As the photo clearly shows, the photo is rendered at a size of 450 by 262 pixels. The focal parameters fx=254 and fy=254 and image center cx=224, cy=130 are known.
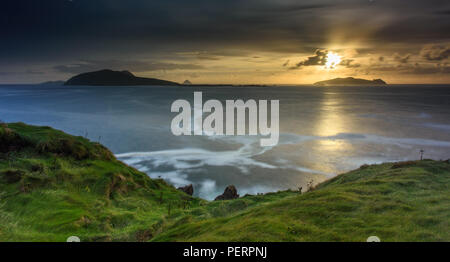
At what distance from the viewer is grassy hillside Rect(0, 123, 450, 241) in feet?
26.4

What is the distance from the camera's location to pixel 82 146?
21797mm

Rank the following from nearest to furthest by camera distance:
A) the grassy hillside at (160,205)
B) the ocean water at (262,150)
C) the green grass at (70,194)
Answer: the grassy hillside at (160,205) < the green grass at (70,194) < the ocean water at (262,150)

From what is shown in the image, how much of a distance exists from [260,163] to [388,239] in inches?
1432

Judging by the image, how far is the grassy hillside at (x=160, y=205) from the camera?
8039 mm

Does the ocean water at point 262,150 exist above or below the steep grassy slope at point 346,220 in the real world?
below

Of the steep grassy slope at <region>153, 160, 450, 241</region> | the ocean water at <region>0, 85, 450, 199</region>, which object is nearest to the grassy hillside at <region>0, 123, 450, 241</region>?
the steep grassy slope at <region>153, 160, 450, 241</region>

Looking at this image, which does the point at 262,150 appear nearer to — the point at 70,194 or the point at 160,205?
the point at 160,205

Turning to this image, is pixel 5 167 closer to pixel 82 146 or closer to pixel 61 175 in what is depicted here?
pixel 61 175

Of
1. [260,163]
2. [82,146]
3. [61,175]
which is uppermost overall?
[82,146]

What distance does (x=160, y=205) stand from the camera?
64.7 ft

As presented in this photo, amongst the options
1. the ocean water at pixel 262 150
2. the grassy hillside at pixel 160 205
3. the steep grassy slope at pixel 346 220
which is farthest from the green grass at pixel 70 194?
the ocean water at pixel 262 150

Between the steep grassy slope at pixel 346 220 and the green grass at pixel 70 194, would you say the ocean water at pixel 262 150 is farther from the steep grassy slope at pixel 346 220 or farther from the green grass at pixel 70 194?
the steep grassy slope at pixel 346 220

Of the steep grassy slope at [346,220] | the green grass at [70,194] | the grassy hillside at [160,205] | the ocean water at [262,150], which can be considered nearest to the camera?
the steep grassy slope at [346,220]
